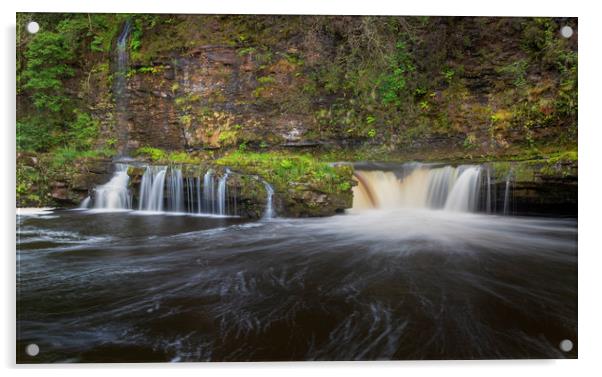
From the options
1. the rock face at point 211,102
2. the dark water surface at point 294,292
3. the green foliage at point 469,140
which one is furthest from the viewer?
the rock face at point 211,102

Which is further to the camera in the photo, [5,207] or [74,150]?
[74,150]

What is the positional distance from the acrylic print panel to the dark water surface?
0.04 ft

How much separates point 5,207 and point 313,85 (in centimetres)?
285

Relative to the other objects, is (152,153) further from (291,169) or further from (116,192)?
(291,169)

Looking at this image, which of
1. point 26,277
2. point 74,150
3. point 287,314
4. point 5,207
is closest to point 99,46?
point 74,150

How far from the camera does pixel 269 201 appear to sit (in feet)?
11.9

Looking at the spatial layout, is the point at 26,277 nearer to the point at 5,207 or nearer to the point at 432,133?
the point at 5,207

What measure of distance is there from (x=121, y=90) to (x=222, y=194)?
5.03 ft

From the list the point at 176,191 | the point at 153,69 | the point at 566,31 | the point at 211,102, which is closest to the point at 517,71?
the point at 566,31

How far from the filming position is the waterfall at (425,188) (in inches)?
137

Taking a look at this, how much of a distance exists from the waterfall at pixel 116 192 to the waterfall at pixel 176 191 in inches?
16.1

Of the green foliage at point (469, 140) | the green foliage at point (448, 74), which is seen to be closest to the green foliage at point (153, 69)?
the green foliage at point (448, 74)

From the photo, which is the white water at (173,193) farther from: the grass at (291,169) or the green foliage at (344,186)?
the green foliage at (344,186)

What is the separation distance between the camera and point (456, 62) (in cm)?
377
